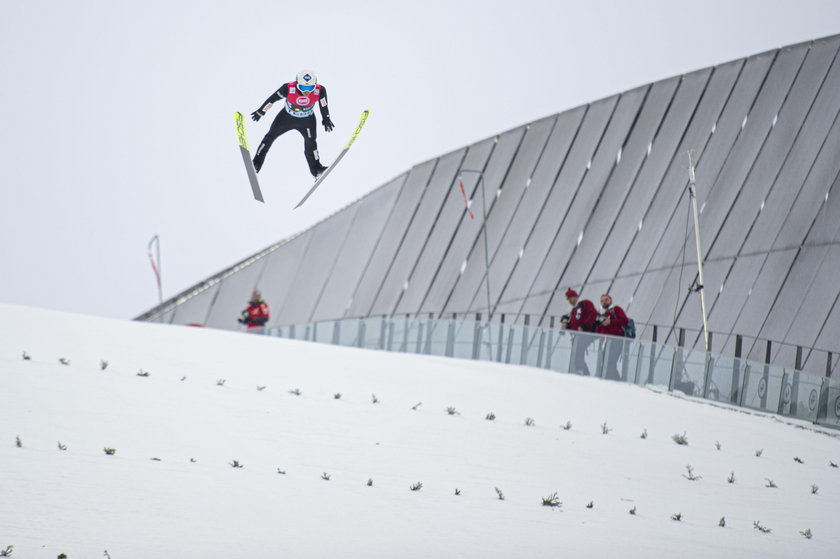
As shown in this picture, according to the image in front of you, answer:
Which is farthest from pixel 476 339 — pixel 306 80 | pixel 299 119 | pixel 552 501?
pixel 306 80

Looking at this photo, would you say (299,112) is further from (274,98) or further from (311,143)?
(311,143)

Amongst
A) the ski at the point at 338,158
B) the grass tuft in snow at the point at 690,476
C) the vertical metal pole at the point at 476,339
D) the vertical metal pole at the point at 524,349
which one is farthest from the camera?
the vertical metal pole at the point at 476,339

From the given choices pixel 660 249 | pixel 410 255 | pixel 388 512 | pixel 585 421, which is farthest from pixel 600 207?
pixel 388 512

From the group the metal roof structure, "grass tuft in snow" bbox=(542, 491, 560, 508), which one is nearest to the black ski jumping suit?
"grass tuft in snow" bbox=(542, 491, 560, 508)

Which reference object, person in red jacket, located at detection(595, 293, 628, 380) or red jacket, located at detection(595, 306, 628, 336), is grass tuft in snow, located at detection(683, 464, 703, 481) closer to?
person in red jacket, located at detection(595, 293, 628, 380)

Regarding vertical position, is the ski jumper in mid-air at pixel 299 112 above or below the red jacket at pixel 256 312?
above

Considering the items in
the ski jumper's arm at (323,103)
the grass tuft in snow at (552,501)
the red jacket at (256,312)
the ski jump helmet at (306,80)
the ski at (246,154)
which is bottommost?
the grass tuft in snow at (552,501)

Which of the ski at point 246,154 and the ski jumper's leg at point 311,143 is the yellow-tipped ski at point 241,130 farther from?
the ski jumper's leg at point 311,143

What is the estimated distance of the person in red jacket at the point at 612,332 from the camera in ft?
75.9

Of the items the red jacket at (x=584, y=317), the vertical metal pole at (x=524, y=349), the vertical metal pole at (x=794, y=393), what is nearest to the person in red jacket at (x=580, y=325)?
the red jacket at (x=584, y=317)

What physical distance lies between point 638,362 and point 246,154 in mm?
13338

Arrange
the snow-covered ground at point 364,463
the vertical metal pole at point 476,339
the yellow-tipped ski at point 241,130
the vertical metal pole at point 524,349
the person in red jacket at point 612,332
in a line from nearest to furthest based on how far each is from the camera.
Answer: the yellow-tipped ski at point 241,130 < the snow-covered ground at point 364,463 < the person in red jacket at point 612,332 < the vertical metal pole at point 524,349 < the vertical metal pole at point 476,339

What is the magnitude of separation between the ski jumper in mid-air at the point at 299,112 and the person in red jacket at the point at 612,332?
1285 centimetres

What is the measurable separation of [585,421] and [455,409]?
1865 millimetres
